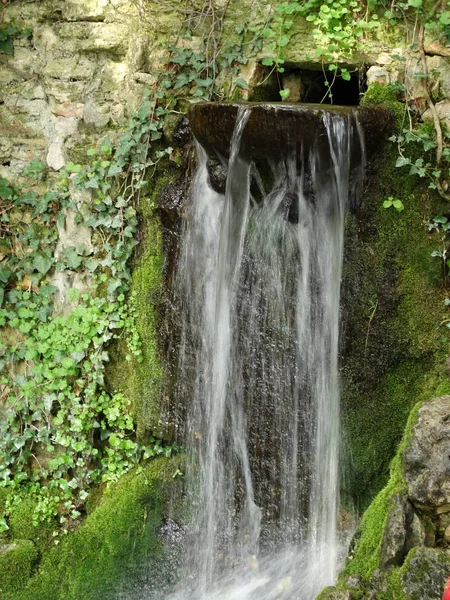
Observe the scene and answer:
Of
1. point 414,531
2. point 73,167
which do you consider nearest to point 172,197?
point 73,167

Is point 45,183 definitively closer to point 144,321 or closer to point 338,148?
point 144,321

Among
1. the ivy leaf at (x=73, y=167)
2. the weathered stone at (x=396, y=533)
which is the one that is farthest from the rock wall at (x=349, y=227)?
the ivy leaf at (x=73, y=167)

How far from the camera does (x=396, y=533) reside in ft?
10.7

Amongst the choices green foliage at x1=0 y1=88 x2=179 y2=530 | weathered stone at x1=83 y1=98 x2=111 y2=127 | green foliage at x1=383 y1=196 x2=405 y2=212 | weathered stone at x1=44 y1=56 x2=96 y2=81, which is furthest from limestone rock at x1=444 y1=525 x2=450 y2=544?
weathered stone at x1=44 y1=56 x2=96 y2=81

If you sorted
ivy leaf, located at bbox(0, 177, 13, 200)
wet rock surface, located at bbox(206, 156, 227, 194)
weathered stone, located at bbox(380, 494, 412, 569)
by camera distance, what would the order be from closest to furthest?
weathered stone, located at bbox(380, 494, 412, 569)
wet rock surface, located at bbox(206, 156, 227, 194)
ivy leaf, located at bbox(0, 177, 13, 200)

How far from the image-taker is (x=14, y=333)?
4871 millimetres

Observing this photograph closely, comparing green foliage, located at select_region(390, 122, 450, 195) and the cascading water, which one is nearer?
green foliage, located at select_region(390, 122, 450, 195)

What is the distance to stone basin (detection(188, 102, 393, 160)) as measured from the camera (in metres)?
3.80

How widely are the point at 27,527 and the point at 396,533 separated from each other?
2.29 meters

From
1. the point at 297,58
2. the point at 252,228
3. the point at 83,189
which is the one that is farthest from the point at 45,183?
the point at 297,58

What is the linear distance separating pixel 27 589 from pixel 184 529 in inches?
36.5

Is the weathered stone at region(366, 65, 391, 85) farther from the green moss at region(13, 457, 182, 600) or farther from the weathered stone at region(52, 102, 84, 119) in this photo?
the green moss at region(13, 457, 182, 600)

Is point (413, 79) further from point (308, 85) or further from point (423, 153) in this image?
point (308, 85)

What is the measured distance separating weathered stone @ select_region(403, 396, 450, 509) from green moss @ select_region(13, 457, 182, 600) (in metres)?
1.64
